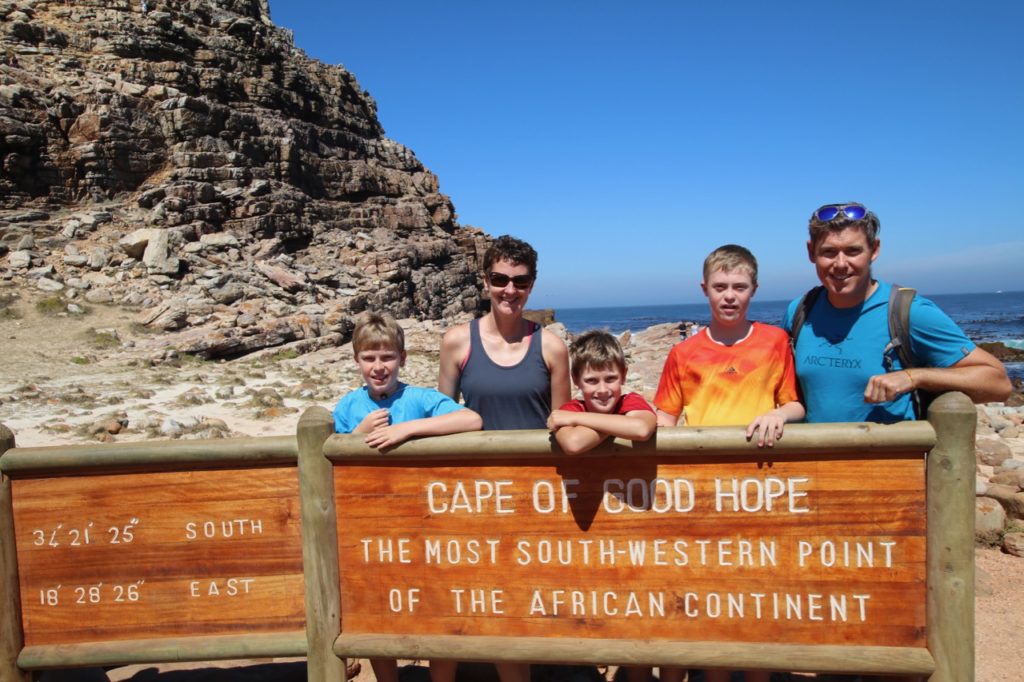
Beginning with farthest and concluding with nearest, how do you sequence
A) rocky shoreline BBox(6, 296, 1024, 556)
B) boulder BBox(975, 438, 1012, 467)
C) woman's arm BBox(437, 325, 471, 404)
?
rocky shoreline BBox(6, 296, 1024, 556)
boulder BBox(975, 438, 1012, 467)
woman's arm BBox(437, 325, 471, 404)

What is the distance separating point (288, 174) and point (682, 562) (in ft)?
128

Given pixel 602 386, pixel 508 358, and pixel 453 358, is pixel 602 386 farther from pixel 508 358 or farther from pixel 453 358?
pixel 453 358

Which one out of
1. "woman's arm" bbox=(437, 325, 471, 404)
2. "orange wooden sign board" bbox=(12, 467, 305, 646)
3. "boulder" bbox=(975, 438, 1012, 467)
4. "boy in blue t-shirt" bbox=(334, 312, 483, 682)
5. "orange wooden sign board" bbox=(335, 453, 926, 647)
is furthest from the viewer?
"boulder" bbox=(975, 438, 1012, 467)

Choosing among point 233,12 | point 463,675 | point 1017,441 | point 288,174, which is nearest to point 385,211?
point 288,174

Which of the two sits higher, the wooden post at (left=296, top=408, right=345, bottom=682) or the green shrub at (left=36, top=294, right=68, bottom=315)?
the green shrub at (left=36, top=294, right=68, bottom=315)

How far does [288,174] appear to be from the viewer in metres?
37.4

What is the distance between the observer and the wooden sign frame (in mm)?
2307

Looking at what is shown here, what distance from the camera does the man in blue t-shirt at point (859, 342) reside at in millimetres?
2625

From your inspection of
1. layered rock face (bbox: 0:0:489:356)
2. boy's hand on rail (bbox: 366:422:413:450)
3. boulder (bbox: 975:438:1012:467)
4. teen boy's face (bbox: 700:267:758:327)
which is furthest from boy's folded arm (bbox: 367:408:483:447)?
layered rock face (bbox: 0:0:489:356)

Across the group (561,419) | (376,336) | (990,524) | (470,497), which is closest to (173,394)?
(376,336)

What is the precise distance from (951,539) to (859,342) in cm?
86

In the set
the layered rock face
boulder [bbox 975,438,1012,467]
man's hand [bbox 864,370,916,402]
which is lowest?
boulder [bbox 975,438,1012,467]

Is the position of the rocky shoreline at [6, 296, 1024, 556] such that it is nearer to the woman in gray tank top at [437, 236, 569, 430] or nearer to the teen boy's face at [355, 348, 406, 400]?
the woman in gray tank top at [437, 236, 569, 430]

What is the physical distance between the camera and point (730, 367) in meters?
2.87
